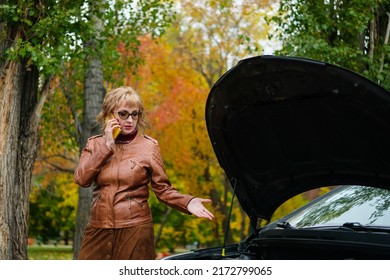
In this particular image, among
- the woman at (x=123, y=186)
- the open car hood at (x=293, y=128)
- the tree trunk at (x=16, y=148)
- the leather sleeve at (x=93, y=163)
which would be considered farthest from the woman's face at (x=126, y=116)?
the tree trunk at (x=16, y=148)

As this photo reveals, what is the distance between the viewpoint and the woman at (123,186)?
493cm

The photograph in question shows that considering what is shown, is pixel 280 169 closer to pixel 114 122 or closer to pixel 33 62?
pixel 114 122

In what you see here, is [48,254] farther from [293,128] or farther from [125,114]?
[293,128]

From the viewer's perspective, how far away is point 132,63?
17.1m

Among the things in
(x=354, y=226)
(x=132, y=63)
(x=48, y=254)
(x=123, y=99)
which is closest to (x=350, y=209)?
(x=354, y=226)

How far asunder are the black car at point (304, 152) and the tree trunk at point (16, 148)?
5567mm

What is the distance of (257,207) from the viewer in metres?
5.69

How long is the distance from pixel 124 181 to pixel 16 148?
6099 millimetres

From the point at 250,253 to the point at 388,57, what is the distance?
8.47 m

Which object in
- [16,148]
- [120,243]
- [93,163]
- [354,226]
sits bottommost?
[120,243]

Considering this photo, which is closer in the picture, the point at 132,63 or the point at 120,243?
the point at 120,243

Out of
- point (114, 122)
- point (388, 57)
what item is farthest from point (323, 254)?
point (388, 57)

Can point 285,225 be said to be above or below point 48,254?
above

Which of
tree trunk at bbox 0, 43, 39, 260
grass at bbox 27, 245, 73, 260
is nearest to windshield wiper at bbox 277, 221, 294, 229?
tree trunk at bbox 0, 43, 39, 260
